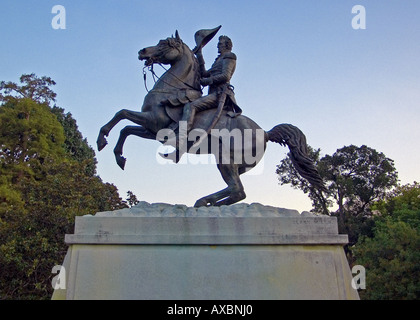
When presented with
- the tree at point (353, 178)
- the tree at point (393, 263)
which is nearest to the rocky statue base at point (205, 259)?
the tree at point (393, 263)

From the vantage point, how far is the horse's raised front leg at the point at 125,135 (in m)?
7.18

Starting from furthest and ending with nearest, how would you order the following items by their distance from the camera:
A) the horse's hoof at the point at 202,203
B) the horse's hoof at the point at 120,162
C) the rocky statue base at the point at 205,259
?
the horse's hoof at the point at 120,162 → the horse's hoof at the point at 202,203 → the rocky statue base at the point at 205,259

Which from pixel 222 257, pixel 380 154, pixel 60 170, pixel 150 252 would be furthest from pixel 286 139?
pixel 380 154

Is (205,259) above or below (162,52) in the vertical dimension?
below

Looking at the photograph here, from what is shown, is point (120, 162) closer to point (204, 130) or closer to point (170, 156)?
point (170, 156)

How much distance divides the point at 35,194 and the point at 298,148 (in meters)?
12.1

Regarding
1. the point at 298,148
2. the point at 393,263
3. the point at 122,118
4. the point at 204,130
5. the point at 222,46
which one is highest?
the point at 222,46

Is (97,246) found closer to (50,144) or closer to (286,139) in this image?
(286,139)

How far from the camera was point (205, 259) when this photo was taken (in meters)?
5.17

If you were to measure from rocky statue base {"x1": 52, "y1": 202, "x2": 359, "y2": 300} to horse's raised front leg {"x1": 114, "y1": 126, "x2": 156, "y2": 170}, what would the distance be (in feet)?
6.36

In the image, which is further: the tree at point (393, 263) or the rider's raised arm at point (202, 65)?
the tree at point (393, 263)

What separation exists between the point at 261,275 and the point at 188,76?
3891 mm

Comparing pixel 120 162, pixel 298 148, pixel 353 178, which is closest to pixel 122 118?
pixel 120 162

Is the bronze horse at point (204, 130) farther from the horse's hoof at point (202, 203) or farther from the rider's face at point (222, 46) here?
the rider's face at point (222, 46)
